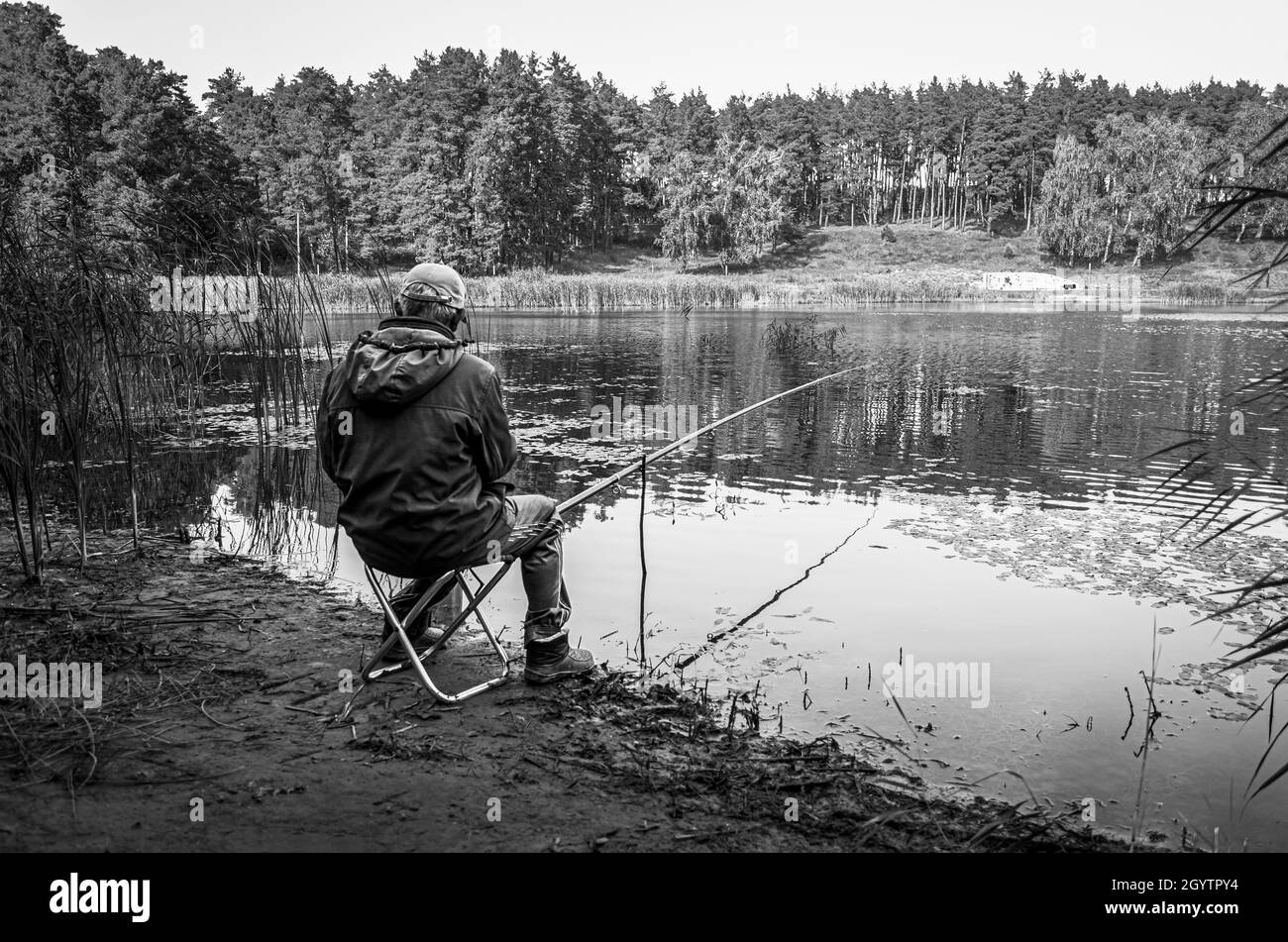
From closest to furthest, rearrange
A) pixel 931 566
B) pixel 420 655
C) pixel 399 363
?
pixel 399 363 < pixel 420 655 < pixel 931 566

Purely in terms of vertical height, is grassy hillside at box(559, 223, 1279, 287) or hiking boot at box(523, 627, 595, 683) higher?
grassy hillside at box(559, 223, 1279, 287)

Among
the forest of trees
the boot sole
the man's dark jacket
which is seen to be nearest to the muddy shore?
the boot sole

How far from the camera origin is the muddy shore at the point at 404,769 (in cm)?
315

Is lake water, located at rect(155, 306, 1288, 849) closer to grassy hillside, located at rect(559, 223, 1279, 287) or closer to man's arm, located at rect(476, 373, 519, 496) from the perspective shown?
man's arm, located at rect(476, 373, 519, 496)

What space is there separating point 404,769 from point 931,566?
493 cm

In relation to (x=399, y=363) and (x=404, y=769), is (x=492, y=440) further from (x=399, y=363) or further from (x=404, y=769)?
(x=404, y=769)

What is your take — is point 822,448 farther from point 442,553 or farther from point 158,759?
point 158,759

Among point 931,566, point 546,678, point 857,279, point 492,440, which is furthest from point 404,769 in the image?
point 857,279

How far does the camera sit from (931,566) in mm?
7449

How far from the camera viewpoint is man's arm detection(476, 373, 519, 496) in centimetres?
411

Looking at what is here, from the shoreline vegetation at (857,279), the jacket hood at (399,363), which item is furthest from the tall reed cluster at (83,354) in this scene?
the shoreline vegetation at (857,279)

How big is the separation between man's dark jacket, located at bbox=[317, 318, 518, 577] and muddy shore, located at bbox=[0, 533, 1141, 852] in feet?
2.53

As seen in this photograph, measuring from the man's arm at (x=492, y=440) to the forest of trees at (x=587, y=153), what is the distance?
45.3 m
